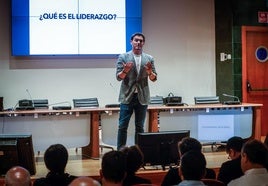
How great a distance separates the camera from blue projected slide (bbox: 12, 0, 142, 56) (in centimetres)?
773

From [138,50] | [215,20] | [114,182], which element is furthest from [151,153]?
[215,20]

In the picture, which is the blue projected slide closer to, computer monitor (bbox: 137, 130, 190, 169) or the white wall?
the white wall

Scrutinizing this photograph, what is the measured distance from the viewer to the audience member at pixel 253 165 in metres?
2.84

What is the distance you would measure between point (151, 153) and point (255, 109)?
282cm

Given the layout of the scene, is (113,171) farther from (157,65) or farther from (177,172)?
(157,65)

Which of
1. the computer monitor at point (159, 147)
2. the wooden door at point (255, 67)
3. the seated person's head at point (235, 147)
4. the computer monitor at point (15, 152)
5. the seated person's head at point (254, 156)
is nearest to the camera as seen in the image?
the seated person's head at point (254, 156)

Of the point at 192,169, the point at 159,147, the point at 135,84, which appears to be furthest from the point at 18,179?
the point at 135,84

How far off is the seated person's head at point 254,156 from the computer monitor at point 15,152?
7.94 feet

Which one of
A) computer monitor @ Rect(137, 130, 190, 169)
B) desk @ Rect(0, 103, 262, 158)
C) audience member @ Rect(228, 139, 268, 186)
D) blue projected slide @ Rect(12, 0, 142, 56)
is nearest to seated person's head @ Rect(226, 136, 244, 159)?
audience member @ Rect(228, 139, 268, 186)

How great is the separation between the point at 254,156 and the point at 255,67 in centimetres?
592

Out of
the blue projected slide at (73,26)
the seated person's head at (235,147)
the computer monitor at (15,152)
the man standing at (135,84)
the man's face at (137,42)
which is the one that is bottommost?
the computer monitor at (15,152)

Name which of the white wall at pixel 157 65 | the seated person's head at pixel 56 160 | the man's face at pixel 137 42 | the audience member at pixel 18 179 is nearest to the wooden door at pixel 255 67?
the white wall at pixel 157 65

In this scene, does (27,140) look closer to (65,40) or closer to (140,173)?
(140,173)

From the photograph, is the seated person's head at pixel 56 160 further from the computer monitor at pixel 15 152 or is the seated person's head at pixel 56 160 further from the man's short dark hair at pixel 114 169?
the computer monitor at pixel 15 152
